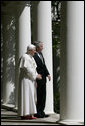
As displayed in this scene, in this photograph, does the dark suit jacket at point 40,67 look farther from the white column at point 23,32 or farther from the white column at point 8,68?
the white column at point 8,68

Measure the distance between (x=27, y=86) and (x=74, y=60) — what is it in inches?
136

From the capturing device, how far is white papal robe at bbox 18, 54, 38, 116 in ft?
59.7

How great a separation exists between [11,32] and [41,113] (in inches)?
446

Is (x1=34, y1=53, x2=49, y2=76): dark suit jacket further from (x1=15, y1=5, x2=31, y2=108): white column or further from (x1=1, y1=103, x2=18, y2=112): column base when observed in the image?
(x1=1, y1=103, x2=18, y2=112): column base

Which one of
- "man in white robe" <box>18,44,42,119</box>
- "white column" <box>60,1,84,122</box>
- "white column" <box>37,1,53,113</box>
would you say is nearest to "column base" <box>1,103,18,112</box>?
"white column" <box>37,1,53,113</box>

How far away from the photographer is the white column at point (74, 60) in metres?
15.4

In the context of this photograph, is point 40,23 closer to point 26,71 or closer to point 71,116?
point 26,71

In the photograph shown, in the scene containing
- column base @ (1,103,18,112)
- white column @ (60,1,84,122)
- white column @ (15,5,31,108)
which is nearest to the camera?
white column @ (60,1,84,122)

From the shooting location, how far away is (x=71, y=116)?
51.0 ft

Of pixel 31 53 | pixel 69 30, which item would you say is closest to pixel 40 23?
pixel 31 53

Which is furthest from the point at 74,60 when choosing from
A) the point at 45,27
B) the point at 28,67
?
the point at 45,27

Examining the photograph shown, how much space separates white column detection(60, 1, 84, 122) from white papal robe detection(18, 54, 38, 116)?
9.40 feet

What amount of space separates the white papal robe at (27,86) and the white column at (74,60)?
2864 millimetres

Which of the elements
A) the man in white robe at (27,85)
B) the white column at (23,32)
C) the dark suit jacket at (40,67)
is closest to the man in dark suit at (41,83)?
the dark suit jacket at (40,67)
